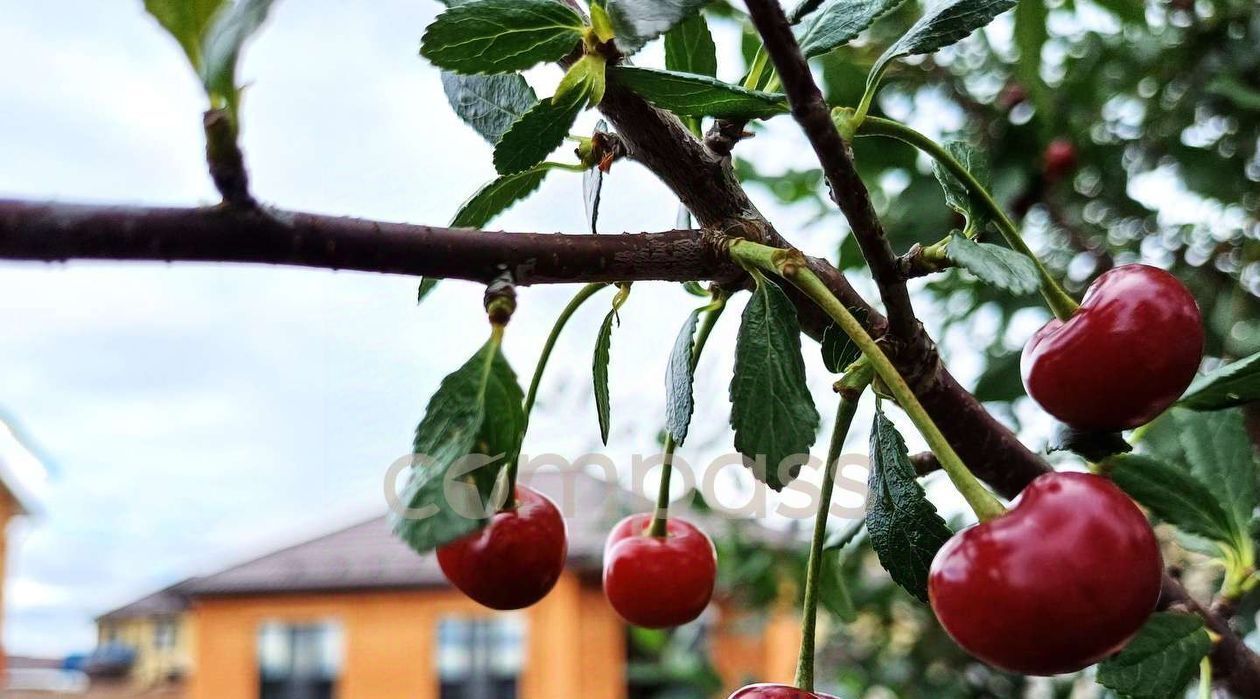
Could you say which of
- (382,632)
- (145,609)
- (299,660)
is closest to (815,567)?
(382,632)

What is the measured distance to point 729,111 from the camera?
522 millimetres

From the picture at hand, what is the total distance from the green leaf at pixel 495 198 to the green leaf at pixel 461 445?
0.15m

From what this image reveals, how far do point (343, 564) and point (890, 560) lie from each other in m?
14.9

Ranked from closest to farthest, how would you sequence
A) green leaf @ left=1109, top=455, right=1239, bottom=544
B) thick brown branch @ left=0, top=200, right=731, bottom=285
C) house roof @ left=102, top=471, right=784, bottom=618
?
1. thick brown branch @ left=0, top=200, right=731, bottom=285
2. green leaf @ left=1109, top=455, right=1239, bottom=544
3. house roof @ left=102, top=471, right=784, bottom=618

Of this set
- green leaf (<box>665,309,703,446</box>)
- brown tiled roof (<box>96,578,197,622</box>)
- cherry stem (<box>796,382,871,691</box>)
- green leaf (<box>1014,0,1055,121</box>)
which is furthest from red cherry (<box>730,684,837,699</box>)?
brown tiled roof (<box>96,578,197,622</box>)

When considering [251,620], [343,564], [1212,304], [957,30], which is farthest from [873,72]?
[251,620]

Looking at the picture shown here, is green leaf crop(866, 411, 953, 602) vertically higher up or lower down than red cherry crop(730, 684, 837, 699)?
higher up

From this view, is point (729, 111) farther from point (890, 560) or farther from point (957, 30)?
point (890, 560)

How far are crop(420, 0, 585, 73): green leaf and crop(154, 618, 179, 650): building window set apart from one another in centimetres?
2081

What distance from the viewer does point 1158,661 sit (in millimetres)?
639

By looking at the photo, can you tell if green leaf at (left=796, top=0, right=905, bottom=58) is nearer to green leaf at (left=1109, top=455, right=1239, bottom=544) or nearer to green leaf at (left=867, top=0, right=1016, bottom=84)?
green leaf at (left=867, top=0, right=1016, bottom=84)

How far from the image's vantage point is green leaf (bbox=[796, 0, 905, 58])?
57 centimetres

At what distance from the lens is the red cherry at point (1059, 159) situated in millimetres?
1599

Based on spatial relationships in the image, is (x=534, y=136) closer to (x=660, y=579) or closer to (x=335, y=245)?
(x=335, y=245)
